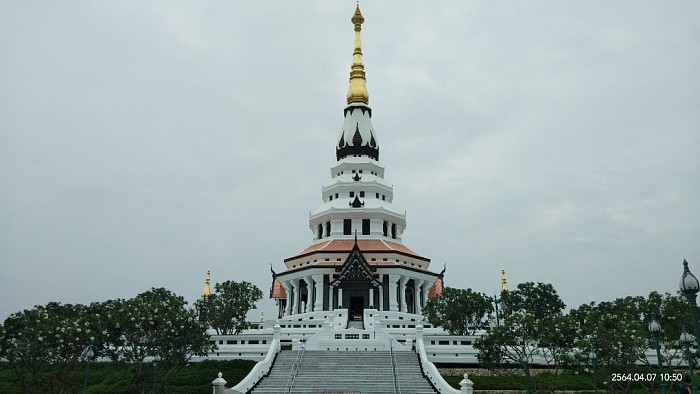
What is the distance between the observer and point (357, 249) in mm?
49656

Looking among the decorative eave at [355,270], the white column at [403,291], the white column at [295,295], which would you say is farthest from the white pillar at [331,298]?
the white column at [403,291]

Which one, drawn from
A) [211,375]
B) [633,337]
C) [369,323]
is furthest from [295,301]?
[633,337]

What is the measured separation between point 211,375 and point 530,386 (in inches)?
663

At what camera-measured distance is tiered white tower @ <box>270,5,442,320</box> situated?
51.2 m

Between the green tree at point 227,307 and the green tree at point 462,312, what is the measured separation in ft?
47.0

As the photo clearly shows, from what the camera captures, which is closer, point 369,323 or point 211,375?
point 211,375

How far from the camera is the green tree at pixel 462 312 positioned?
144 feet

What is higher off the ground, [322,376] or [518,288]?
[518,288]

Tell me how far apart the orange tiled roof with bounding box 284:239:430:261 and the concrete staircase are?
21.3 meters

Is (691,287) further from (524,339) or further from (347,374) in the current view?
(347,374)

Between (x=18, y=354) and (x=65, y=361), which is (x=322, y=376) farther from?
(x=18, y=354)

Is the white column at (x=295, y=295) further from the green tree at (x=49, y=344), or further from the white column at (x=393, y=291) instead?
the green tree at (x=49, y=344)

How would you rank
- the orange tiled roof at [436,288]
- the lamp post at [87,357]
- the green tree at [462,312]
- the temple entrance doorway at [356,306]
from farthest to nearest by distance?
the orange tiled roof at [436,288] → the temple entrance doorway at [356,306] → the green tree at [462,312] → the lamp post at [87,357]

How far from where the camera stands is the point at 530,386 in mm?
29719
